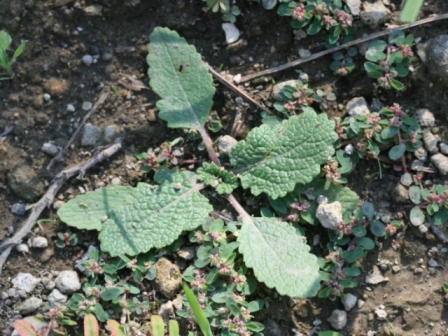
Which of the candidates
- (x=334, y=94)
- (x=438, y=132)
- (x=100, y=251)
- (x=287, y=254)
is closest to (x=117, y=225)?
(x=100, y=251)

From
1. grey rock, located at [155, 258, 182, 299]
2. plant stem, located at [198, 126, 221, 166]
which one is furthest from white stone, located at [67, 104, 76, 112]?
grey rock, located at [155, 258, 182, 299]

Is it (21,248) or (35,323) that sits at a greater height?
(21,248)

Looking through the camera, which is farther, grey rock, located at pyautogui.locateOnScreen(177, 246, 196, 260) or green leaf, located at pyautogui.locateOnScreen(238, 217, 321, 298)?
grey rock, located at pyautogui.locateOnScreen(177, 246, 196, 260)

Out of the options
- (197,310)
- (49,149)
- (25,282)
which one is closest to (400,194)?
(197,310)

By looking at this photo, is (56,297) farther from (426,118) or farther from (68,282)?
(426,118)

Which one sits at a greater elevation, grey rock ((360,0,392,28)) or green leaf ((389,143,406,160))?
grey rock ((360,0,392,28))

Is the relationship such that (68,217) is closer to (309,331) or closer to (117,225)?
(117,225)

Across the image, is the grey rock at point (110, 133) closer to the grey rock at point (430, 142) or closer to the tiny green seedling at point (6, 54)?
the tiny green seedling at point (6, 54)

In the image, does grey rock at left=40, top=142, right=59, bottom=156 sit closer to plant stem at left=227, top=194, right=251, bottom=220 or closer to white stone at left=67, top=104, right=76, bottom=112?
white stone at left=67, top=104, right=76, bottom=112
